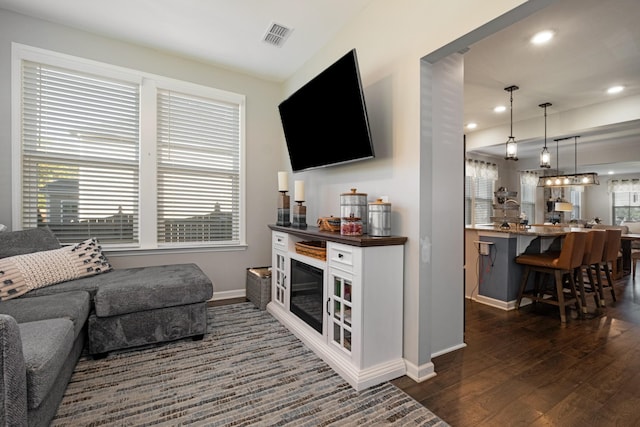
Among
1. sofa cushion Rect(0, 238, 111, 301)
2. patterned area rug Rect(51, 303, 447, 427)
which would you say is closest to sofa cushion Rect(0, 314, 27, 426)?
patterned area rug Rect(51, 303, 447, 427)

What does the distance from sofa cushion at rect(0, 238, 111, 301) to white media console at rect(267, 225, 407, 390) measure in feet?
6.09

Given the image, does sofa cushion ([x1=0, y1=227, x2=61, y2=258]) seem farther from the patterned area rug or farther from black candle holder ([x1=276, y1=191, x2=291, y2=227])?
black candle holder ([x1=276, y1=191, x2=291, y2=227])

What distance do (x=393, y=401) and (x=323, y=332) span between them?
68 centimetres

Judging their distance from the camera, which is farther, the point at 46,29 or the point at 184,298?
the point at 46,29

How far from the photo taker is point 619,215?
9.79 m

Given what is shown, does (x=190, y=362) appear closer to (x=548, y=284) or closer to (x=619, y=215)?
(x=548, y=284)

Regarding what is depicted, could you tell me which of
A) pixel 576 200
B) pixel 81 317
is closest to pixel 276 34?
pixel 81 317

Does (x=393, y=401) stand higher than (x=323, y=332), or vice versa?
(x=323, y=332)

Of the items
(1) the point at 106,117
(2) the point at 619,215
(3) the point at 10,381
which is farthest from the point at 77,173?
(2) the point at 619,215

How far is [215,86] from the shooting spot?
11.7 feet

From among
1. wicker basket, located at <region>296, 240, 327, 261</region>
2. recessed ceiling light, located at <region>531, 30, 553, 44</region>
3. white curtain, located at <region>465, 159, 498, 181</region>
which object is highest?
recessed ceiling light, located at <region>531, 30, 553, 44</region>

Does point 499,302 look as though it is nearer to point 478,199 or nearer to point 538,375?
point 538,375

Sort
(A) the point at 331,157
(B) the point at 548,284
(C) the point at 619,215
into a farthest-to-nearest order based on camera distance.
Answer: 1. (C) the point at 619,215
2. (B) the point at 548,284
3. (A) the point at 331,157

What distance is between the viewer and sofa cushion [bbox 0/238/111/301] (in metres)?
2.07
